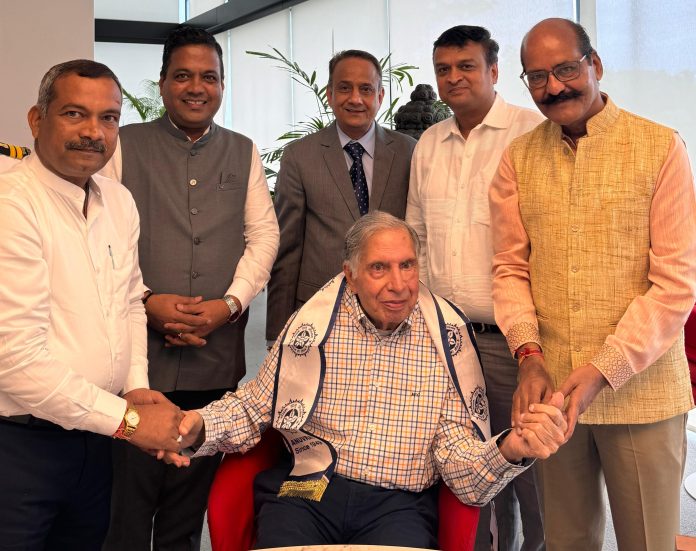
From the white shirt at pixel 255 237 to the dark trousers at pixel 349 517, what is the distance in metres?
0.77

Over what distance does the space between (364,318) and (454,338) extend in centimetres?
29

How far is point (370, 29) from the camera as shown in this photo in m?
8.12

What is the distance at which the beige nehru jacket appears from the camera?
2.11 meters

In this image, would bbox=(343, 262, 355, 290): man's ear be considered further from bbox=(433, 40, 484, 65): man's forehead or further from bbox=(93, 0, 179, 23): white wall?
bbox=(93, 0, 179, 23): white wall

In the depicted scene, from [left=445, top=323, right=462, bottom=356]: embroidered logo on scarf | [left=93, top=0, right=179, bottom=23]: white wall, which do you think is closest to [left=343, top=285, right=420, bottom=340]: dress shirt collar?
[left=445, top=323, right=462, bottom=356]: embroidered logo on scarf

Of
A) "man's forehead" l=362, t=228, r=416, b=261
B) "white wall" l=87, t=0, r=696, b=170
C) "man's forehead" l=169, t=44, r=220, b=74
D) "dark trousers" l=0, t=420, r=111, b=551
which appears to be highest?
"white wall" l=87, t=0, r=696, b=170

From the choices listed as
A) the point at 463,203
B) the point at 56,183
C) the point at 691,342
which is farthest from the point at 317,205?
the point at 691,342

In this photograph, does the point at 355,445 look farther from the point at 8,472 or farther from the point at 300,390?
the point at 8,472

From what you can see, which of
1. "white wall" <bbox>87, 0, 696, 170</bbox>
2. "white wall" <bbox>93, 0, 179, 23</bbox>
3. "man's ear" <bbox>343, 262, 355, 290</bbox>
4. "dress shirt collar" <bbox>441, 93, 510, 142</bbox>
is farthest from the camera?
"white wall" <bbox>93, 0, 179, 23</bbox>

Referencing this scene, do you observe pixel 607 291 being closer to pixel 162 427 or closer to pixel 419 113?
pixel 162 427

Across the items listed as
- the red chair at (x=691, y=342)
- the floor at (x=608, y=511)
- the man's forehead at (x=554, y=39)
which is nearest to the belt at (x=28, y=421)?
the floor at (x=608, y=511)

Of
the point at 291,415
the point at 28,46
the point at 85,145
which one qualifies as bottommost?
the point at 291,415

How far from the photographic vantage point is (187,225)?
2.83 meters

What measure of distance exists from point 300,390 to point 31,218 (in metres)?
0.94
